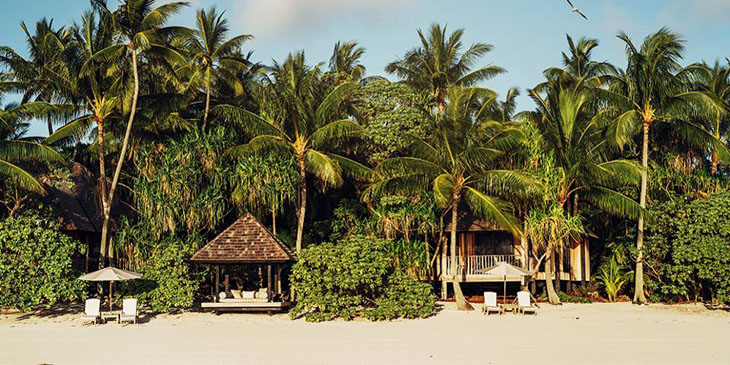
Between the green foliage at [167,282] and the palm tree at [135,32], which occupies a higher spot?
the palm tree at [135,32]

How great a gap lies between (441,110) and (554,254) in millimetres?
9065

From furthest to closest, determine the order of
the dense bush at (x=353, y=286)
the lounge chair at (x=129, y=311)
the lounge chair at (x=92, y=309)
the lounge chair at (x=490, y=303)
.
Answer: the lounge chair at (x=490, y=303)
the dense bush at (x=353, y=286)
the lounge chair at (x=129, y=311)
the lounge chair at (x=92, y=309)

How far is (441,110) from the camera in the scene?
33.3 m

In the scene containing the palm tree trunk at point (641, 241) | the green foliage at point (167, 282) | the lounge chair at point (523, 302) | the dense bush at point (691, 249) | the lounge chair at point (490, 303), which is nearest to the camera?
the lounge chair at point (523, 302)

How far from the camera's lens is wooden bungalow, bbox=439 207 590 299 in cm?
2739

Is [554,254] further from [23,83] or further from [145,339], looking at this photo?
[23,83]

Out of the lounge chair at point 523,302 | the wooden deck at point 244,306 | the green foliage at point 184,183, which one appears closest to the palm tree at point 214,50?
the green foliage at point 184,183

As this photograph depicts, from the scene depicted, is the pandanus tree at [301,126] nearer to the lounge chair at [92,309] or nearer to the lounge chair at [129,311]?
the lounge chair at [129,311]

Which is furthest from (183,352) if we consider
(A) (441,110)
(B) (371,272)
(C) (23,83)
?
(A) (441,110)

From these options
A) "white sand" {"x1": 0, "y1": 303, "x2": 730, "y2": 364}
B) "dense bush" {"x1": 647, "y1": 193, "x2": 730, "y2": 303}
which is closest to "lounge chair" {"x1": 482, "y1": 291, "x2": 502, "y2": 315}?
"white sand" {"x1": 0, "y1": 303, "x2": 730, "y2": 364}

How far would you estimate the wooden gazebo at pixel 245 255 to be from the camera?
23.0 m

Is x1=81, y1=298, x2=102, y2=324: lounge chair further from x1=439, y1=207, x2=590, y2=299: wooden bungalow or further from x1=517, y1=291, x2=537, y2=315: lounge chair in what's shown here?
x1=517, y1=291, x2=537, y2=315: lounge chair

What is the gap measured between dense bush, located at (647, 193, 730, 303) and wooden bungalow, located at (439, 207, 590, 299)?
283 centimetres

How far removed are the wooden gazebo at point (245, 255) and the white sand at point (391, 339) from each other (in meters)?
0.45
